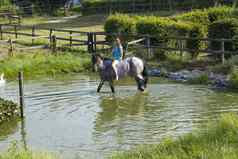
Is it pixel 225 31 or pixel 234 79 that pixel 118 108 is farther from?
pixel 225 31

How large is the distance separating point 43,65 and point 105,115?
832 cm

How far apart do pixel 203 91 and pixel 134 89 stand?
2.19 metres

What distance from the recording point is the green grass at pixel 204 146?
8.70m

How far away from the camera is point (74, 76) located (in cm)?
2194

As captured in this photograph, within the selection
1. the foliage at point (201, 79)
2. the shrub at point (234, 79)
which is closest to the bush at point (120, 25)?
the foliage at point (201, 79)

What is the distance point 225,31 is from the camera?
2222 centimetres

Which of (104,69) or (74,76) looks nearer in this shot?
(104,69)

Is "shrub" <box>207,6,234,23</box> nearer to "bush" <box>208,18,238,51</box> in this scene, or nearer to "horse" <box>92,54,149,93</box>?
"bush" <box>208,18,238,51</box>

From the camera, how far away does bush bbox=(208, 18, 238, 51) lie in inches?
856

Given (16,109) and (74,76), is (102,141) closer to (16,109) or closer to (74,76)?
(16,109)

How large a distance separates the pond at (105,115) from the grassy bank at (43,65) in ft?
6.64

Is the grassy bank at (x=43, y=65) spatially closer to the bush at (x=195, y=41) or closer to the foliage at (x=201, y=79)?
the bush at (x=195, y=41)

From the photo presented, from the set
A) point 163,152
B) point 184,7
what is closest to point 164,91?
point 163,152

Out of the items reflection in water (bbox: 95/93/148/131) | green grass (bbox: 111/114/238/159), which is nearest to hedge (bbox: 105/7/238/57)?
reflection in water (bbox: 95/93/148/131)
